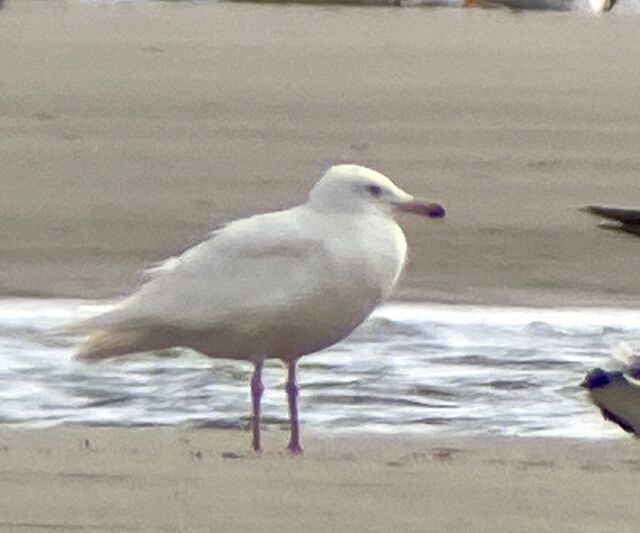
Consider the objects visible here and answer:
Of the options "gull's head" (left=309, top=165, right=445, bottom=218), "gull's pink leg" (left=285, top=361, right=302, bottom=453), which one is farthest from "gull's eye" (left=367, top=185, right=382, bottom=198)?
"gull's pink leg" (left=285, top=361, right=302, bottom=453)

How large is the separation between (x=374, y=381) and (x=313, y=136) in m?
5.42

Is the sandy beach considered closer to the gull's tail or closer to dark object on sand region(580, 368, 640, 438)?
dark object on sand region(580, 368, 640, 438)

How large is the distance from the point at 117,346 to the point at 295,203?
17.8 feet

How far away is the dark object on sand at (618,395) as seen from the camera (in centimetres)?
614

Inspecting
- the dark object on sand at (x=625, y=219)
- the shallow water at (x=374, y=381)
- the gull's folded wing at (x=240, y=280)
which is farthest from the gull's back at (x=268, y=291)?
the shallow water at (x=374, y=381)

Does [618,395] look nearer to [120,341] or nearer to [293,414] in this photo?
[293,414]

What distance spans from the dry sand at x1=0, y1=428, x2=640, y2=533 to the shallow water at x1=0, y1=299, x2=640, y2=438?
1.00 metres

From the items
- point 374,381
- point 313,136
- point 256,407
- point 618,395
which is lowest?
point 313,136

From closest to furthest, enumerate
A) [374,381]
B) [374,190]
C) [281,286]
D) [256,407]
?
[281,286] → [256,407] → [374,190] → [374,381]

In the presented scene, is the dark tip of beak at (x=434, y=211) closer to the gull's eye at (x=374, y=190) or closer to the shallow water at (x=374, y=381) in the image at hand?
the gull's eye at (x=374, y=190)

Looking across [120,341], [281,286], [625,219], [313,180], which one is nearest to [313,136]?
[313,180]

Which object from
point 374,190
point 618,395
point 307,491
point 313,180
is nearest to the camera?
point 307,491

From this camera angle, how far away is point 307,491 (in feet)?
16.9

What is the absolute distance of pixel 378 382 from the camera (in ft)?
25.9
